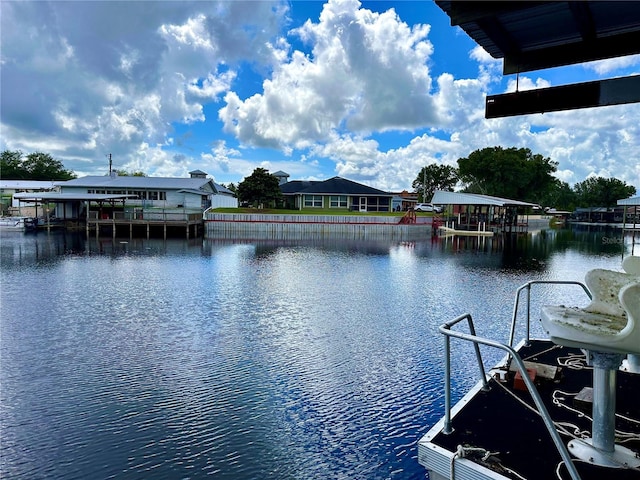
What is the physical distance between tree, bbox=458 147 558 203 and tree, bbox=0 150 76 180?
8033 centimetres

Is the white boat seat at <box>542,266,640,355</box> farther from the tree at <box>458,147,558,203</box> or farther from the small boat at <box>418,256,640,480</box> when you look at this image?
the tree at <box>458,147,558,203</box>

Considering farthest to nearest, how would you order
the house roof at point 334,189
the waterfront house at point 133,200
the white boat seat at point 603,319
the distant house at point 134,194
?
1. the house roof at point 334,189
2. the distant house at point 134,194
3. the waterfront house at point 133,200
4. the white boat seat at point 603,319

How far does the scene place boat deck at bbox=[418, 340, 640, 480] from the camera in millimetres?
3547

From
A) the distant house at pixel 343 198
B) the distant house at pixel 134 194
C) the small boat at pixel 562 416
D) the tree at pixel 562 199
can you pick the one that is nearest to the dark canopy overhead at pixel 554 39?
the small boat at pixel 562 416

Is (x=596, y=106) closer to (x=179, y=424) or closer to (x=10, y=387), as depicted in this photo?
(x=179, y=424)

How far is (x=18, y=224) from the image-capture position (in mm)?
48375

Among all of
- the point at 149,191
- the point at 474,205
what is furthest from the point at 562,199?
the point at 149,191

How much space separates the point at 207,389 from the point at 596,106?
790 centimetres

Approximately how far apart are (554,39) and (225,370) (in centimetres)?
829

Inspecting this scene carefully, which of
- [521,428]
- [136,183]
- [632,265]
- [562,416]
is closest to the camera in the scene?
[521,428]

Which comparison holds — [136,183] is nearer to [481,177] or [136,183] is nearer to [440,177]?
[481,177]

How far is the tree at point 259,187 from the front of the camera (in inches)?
2138

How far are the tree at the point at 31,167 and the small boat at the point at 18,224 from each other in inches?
1851

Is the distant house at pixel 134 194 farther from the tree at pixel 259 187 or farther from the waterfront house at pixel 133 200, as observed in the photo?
the tree at pixel 259 187
